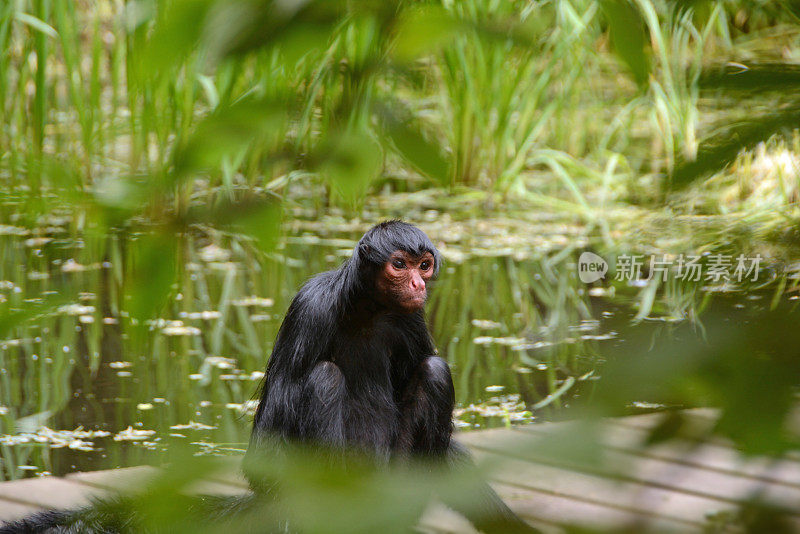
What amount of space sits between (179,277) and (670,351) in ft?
0.91

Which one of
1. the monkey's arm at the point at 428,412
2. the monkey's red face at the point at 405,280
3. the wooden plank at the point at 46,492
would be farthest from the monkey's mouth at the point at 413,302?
the wooden plank at the point at 46,492

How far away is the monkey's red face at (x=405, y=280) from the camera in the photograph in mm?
2615

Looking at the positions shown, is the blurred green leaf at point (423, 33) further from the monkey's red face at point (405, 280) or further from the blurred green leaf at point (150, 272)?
the monkey's red face at point (405, 280)

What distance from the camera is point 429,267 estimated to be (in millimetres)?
2676

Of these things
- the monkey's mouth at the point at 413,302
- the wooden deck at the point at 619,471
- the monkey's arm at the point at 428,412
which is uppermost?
the wooden deck at the point at 619,471

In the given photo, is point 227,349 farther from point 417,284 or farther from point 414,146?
point 414,146

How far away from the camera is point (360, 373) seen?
2.87 m

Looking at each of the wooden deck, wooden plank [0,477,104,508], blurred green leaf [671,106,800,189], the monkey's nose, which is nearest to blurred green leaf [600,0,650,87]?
blurred green leaf [671,106,800,189]

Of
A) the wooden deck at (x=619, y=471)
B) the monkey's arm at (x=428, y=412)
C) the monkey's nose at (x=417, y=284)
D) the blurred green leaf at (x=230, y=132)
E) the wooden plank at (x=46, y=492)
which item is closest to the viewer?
the wooden deck at (x=619, y=471)

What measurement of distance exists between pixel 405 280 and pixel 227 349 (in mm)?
2275

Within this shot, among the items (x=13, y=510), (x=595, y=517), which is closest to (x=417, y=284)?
(x=13, y=510)

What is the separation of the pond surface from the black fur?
0.26 metres

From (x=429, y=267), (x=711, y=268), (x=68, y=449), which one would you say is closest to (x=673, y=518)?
(x=711, y=268)

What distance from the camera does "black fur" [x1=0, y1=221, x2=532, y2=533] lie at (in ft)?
8.75
